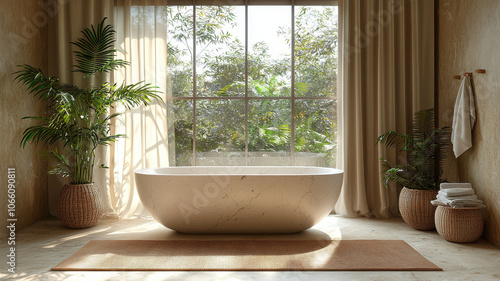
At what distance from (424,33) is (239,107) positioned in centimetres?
202

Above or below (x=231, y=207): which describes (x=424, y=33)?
above

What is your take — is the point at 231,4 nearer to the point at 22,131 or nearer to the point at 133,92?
the point at 133,92

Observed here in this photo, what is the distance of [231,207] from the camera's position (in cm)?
340

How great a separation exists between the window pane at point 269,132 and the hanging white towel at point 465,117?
1.63 meters

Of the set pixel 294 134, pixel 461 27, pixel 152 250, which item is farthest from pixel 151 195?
pixel 461 27

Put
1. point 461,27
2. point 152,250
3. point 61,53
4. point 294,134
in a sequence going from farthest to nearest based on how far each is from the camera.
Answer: point 294,134 → point 61,53 → point 461,27 → point 152,250

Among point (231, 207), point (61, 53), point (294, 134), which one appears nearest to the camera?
point (231, 207)

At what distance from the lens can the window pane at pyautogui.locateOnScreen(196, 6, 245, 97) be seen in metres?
4.59

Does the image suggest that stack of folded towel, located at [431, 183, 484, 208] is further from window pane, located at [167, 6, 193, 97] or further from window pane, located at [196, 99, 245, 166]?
window pane, located at [167, 6, 193, 97]

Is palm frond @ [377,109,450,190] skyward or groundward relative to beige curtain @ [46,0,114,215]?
groundward

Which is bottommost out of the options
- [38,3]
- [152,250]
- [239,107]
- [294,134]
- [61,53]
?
[152,250]

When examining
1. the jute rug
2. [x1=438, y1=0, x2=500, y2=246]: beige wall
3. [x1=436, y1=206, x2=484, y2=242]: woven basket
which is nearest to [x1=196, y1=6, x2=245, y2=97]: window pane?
the jute rug

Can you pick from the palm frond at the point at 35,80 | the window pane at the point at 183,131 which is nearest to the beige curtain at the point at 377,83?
the window pane at the point at 183,131

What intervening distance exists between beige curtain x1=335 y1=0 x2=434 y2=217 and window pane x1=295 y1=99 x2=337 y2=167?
0.19 m
